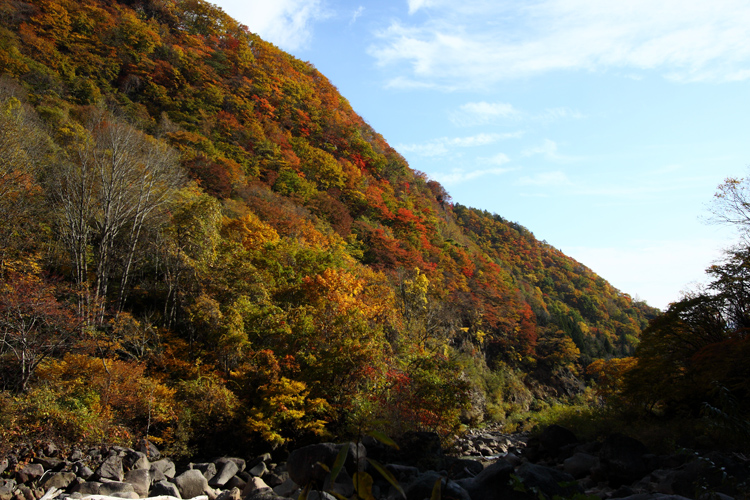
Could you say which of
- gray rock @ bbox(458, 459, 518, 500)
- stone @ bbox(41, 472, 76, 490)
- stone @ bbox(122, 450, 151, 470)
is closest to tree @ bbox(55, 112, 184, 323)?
stone @ bbox(122, 450, 151, 470)

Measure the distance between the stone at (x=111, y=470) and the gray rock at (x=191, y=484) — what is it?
134 centimetres

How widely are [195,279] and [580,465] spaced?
14.0 metres

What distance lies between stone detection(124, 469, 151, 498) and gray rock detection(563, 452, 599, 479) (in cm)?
1070

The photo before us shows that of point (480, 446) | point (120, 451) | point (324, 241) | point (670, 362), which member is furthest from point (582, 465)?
point (324, 241)

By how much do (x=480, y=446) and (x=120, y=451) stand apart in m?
14.2

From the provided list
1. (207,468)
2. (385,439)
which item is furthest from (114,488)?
(385,439)

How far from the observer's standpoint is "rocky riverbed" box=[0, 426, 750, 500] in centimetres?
795

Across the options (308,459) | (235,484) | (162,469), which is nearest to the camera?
(308,459)

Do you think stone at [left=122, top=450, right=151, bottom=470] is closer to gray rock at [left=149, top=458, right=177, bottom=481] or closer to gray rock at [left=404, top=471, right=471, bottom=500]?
gray rock at [left=149, top=458, right=177, bottom=481]

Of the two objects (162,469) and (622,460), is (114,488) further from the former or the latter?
(622,460)

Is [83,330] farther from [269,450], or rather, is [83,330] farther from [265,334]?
[269,450]

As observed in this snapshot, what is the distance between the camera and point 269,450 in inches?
536

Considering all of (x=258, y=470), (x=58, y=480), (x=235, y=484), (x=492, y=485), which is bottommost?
(x=235, y=484)

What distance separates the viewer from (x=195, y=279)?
625 inches
